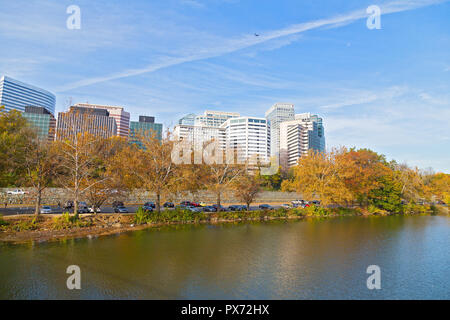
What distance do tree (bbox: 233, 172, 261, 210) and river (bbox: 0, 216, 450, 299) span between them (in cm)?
1481

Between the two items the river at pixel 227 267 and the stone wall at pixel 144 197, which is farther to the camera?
the stone wall at pixel 144 197

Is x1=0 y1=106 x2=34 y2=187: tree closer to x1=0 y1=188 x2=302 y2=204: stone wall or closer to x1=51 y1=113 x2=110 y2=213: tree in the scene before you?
x1=0 y1=188 x2=302 y2=204: stone wall

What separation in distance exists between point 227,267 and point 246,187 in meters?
28.1

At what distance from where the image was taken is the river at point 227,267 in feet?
51.2

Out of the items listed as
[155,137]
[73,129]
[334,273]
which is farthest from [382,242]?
[73,129]

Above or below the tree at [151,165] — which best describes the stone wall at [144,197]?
below

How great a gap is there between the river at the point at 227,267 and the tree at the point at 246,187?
1481 centimetres

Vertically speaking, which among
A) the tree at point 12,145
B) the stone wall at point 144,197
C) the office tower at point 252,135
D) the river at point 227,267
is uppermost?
the office tower at point 252,135

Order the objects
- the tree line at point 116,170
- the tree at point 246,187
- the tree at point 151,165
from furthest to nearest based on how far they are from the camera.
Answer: the tree at point 246,187 < the tree at point 151,165 < the tree line at point 116,170

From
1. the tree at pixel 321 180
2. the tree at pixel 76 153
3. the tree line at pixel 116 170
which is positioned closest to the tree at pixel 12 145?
the tree line at pixel 116 170

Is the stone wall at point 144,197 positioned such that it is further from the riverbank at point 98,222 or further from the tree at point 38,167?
the riverbank at point 98,222

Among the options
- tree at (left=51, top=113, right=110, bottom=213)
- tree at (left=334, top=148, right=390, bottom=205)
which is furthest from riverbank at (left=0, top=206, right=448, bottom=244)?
tree at (left=334, top=148, right=390, bottom=205)

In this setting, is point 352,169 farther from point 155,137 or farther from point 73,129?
point 73,129
